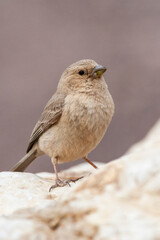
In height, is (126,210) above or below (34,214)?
above

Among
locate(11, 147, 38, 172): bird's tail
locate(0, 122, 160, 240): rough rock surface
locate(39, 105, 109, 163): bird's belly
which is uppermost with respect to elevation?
locate(0, 122, 160, 240): rough rock surface

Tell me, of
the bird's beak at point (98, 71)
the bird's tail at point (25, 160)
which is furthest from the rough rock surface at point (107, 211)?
the bird's tail at point (25, 160)

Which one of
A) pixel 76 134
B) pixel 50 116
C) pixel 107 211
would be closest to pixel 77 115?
pixel 76 134

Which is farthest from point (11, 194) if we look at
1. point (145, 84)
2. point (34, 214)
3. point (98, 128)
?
point (145, 84)

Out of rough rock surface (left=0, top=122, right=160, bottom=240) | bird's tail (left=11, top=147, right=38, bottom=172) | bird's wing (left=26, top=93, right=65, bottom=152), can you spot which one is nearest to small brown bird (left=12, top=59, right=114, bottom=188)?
bird's wing (left=26, top=93, right=65, bottom=152)

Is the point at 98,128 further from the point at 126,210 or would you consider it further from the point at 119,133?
the point at 119,133

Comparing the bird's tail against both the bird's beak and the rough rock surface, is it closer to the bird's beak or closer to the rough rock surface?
the bird's beak

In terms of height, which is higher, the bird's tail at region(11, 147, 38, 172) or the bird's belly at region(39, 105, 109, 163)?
the bird's belly at region(39, 105, 109, 163)

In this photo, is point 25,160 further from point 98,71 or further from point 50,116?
point 98,71
